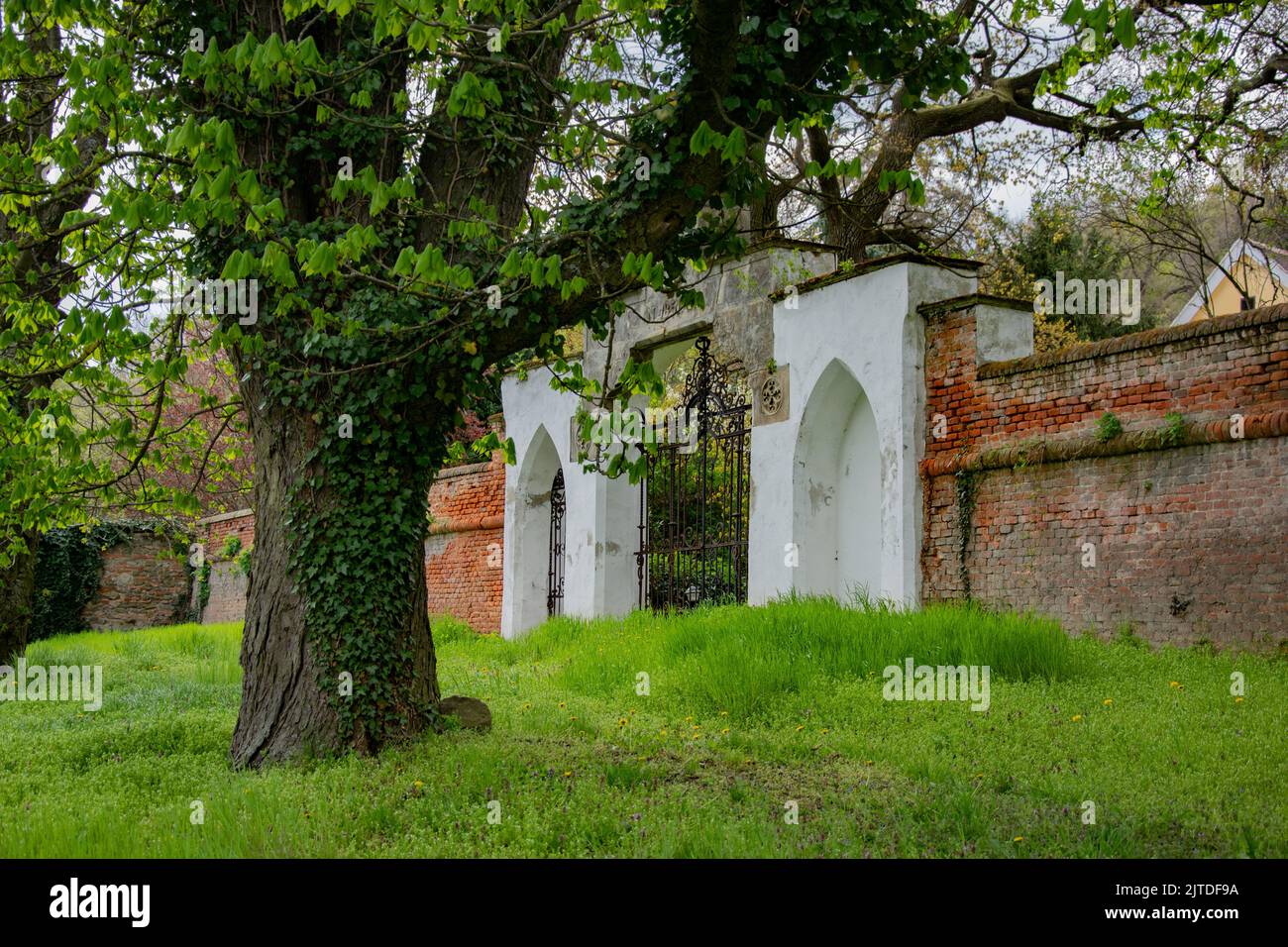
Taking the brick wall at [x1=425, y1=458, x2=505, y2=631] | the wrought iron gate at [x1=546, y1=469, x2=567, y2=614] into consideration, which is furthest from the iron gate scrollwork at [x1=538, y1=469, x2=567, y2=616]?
the brick wall at [x1=425, y1=458, x2=505, y2=631]

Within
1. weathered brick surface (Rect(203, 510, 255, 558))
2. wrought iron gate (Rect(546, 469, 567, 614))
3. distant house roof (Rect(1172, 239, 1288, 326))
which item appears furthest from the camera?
weathered brick surface (Rect(203, 510, 255, 558))

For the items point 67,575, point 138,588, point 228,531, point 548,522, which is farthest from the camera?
point 138,588

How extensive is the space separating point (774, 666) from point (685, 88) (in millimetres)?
4415

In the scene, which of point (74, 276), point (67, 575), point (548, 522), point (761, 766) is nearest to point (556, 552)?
point (548, 522)

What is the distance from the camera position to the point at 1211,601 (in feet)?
27.4

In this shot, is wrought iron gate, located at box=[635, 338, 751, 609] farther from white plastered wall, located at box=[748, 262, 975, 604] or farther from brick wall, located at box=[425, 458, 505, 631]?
brick wall, located at box=[425, 458, 505, 631]

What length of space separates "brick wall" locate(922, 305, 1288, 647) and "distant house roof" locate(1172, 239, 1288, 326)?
35.3ft

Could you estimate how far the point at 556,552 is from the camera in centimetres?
1675

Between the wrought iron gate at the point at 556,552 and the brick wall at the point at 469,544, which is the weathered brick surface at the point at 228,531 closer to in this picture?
the brick wall at the point at 469,544

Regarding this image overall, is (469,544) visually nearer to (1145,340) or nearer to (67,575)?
(1145,340)

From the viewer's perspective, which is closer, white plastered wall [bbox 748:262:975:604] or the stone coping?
the stone coping

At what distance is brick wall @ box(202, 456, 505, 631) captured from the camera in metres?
17.6

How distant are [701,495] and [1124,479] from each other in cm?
521
